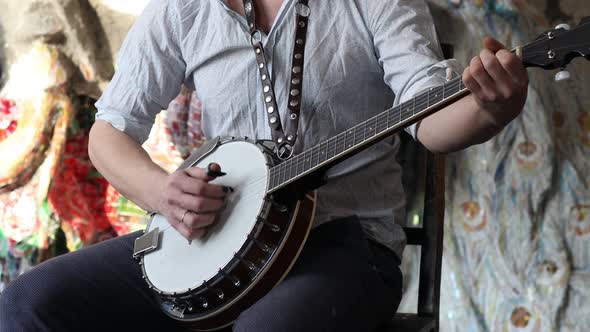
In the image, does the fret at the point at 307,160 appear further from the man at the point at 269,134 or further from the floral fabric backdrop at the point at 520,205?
the floral fabric backdrop at the point at 520,205

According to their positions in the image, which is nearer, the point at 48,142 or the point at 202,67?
the point at 202,67

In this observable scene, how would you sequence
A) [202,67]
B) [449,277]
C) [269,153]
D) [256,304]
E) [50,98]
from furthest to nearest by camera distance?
[50,98] < [449,277] < [202,67] < [269,153] < [256,304]

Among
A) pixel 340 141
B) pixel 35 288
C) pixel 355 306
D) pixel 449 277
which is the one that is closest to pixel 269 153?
pixel 340 141

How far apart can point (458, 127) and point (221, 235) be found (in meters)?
0.33

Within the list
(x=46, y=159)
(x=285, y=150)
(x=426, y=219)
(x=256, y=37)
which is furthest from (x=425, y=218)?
(x=46, y=159)

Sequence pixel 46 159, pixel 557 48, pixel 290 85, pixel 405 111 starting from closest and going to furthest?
pixel 557 48 < pixel 405 111 < pixel 290 85 < pixel 46 159

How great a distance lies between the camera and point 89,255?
3.82 ft

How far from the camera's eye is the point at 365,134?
998mm

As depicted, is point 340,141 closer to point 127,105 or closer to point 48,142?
point 127,105

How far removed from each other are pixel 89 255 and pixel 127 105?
0.86 ft

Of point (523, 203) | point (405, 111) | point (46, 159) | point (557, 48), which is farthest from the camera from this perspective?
point (46, 159)

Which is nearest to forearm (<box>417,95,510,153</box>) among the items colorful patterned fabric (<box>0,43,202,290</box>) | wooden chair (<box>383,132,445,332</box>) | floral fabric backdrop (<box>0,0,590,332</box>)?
wooden chair (<box>383,132,445,332</box>)

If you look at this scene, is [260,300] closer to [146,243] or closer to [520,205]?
[146,243]

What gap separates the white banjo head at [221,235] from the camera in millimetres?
1055
